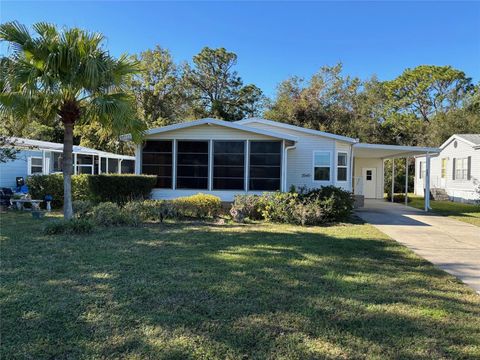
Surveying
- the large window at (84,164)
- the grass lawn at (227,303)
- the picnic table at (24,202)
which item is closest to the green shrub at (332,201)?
the grass lawn at (227,303)

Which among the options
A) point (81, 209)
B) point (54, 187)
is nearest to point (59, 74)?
point (81, 209)

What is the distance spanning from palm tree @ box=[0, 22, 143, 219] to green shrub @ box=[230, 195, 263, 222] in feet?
14.0

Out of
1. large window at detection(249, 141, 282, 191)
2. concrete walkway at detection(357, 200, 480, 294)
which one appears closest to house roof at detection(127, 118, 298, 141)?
large window at detection(249, 141, 282, 191)

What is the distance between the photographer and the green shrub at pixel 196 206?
1090cm

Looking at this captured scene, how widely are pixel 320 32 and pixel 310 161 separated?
378 inches

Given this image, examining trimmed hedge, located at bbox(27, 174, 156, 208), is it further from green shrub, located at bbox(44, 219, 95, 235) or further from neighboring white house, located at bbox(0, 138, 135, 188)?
green shrub, located at bbox(44, 219, 95, 235)

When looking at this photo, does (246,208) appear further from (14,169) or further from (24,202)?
(14,169)

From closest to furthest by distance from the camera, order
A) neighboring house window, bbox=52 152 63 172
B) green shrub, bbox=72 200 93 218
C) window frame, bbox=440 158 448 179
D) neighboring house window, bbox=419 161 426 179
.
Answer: green shrub, bbox=72 200 93 218 → neighboring house window, bbox=52 152 63 172 → window frame, bbox=440 158 448 179 → neighboring house window, bbox=419 161 426 179

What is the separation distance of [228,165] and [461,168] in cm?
1618

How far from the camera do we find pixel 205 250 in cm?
689

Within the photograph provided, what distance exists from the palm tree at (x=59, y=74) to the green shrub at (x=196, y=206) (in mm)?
2995

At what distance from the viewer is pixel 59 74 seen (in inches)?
336

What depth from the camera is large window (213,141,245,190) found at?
44.2ft

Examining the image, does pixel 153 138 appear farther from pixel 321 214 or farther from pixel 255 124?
pixel 321 214
